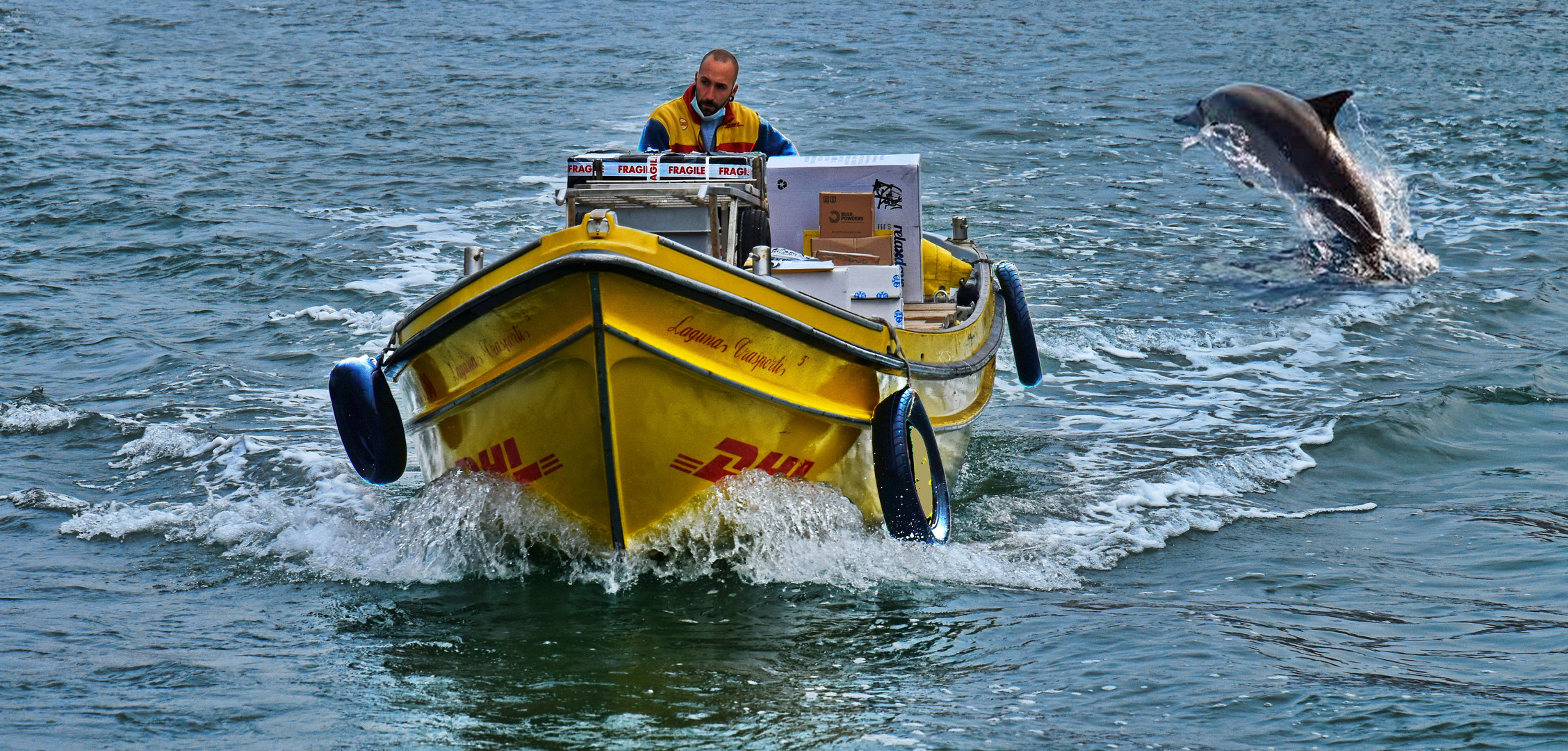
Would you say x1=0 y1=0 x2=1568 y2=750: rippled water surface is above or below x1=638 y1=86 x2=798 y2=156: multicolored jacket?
below

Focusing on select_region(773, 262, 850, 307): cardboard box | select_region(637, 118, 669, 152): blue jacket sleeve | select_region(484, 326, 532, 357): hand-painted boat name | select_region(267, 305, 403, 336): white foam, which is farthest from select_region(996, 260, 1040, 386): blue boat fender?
select_region(267, 305, 403, 336): white foam

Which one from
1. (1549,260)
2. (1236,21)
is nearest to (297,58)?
(1236,21)

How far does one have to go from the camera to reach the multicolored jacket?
8742mm

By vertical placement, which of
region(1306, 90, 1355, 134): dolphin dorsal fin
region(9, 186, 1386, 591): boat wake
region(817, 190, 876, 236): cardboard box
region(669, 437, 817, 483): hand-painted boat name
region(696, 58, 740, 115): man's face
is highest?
region(696, 58, 740, 115): man's face

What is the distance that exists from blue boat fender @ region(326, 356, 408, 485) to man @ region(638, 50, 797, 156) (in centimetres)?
249

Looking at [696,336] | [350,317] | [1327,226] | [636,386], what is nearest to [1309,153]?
[1327,226]

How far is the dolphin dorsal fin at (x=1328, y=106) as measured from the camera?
14.1 metres

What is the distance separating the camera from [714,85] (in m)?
8.60

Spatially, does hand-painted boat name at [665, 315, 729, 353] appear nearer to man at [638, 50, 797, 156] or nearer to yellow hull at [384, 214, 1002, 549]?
yellow hull at [384, 214, 1002, 549]

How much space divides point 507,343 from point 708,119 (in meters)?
3.14

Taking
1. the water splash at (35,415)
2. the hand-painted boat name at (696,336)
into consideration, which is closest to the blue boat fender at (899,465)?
the hand-painted boat name at (696,336)

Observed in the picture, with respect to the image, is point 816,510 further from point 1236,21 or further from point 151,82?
point 1236,21

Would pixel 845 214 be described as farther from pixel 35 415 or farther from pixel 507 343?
pixel 35 415

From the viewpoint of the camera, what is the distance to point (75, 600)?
20.5 ft
